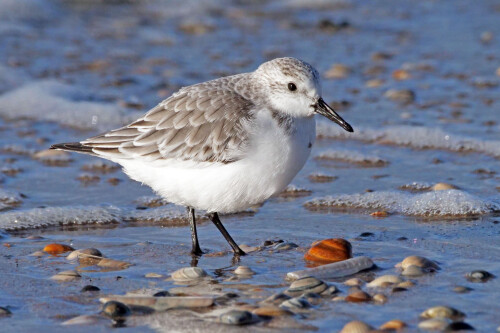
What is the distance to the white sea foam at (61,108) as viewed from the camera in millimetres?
9328

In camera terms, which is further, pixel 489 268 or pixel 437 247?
pixel 437 247

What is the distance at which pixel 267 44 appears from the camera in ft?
41.0

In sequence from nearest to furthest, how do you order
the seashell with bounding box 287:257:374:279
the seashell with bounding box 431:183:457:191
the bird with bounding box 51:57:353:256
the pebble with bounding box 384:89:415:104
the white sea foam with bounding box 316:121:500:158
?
the seashell with bounding box 287:257:374:279 < the bird with bounding box 51:57:353:256 < the seashell with bounding box 431:183:457:191 < the white sea foam with bounding box 316:121:500:158 < the pebble with bounding box 384:89:415:104

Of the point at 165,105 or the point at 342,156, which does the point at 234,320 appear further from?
the point at 342,156

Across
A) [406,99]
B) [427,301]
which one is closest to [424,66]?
[406,99]

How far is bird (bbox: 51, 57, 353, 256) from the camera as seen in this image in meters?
5.23

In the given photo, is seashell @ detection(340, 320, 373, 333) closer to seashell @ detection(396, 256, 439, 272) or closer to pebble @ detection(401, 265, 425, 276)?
pebble @ detection(401, 265, 425, 276)

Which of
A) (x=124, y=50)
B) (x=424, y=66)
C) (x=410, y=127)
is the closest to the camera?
(x=410, y=127)

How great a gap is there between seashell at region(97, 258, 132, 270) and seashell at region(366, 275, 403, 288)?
149 cm

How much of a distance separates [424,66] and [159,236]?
19.3 ft

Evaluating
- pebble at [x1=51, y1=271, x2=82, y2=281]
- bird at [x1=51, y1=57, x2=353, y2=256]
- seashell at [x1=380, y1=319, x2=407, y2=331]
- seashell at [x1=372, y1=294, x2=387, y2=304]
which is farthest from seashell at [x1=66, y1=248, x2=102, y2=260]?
seashell at [x1=380, y1=319, x2=407, y2=331]

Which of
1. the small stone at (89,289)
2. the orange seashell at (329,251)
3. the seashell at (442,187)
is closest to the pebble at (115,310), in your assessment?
the small stone at (89,289)

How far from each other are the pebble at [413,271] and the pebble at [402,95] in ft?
15.9

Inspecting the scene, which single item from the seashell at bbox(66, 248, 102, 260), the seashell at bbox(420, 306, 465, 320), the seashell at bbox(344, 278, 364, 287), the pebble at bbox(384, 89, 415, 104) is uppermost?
the pebble at bbox(384, 89, 415, 104)
